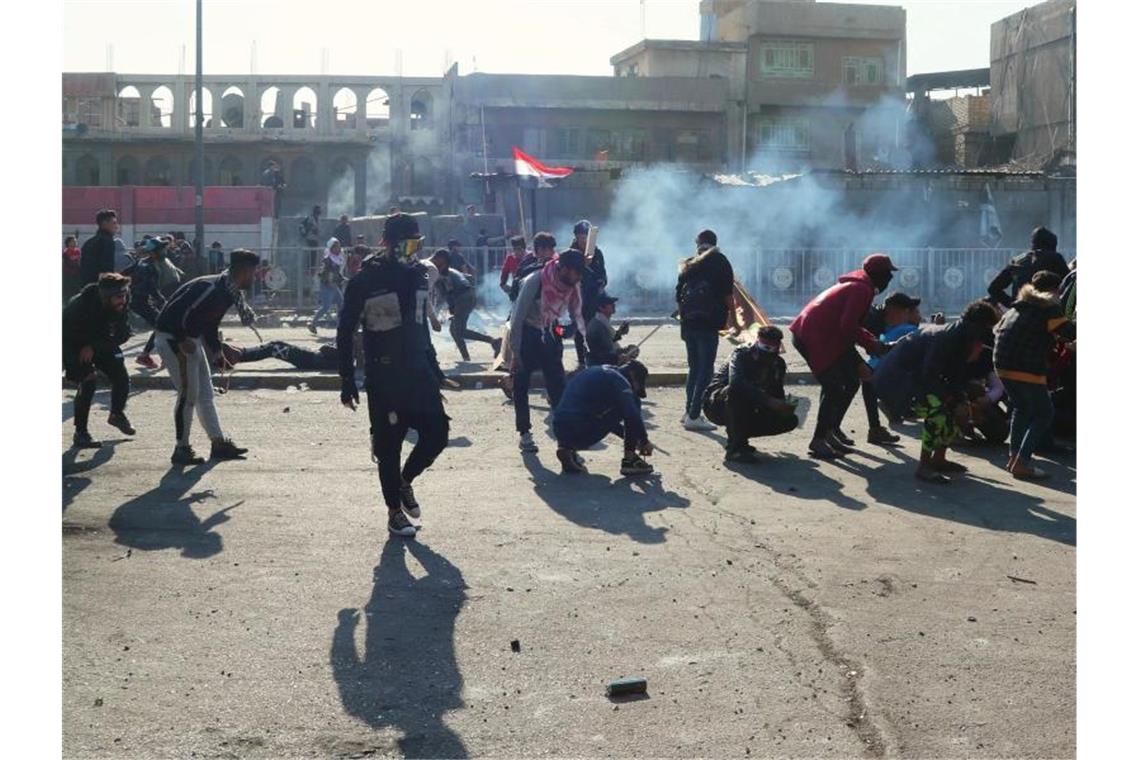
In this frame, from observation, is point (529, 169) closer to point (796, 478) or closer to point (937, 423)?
point (796, 478)

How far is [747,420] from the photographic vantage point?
391 inches

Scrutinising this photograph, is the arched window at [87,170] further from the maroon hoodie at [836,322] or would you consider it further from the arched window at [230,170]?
the maroon hoodie at [836,322]

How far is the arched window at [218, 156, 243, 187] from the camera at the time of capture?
2119 inches

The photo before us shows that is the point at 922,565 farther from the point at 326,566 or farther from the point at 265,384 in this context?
the point at 265,384

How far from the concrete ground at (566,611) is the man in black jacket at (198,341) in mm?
305

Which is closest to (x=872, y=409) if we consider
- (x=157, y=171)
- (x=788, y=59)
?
(x=157, y=171)

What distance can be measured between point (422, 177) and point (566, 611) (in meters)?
51.2

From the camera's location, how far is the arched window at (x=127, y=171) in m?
53.4

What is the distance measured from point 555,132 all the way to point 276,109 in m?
15.6

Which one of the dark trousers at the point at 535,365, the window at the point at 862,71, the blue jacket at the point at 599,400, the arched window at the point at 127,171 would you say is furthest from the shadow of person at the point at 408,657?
the window at the point at 862,71

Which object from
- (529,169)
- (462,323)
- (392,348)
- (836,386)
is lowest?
(836,386)

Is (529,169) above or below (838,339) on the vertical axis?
above

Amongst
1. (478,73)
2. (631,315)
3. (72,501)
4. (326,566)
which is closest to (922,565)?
(326,566)

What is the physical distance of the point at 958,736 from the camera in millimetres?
4516
